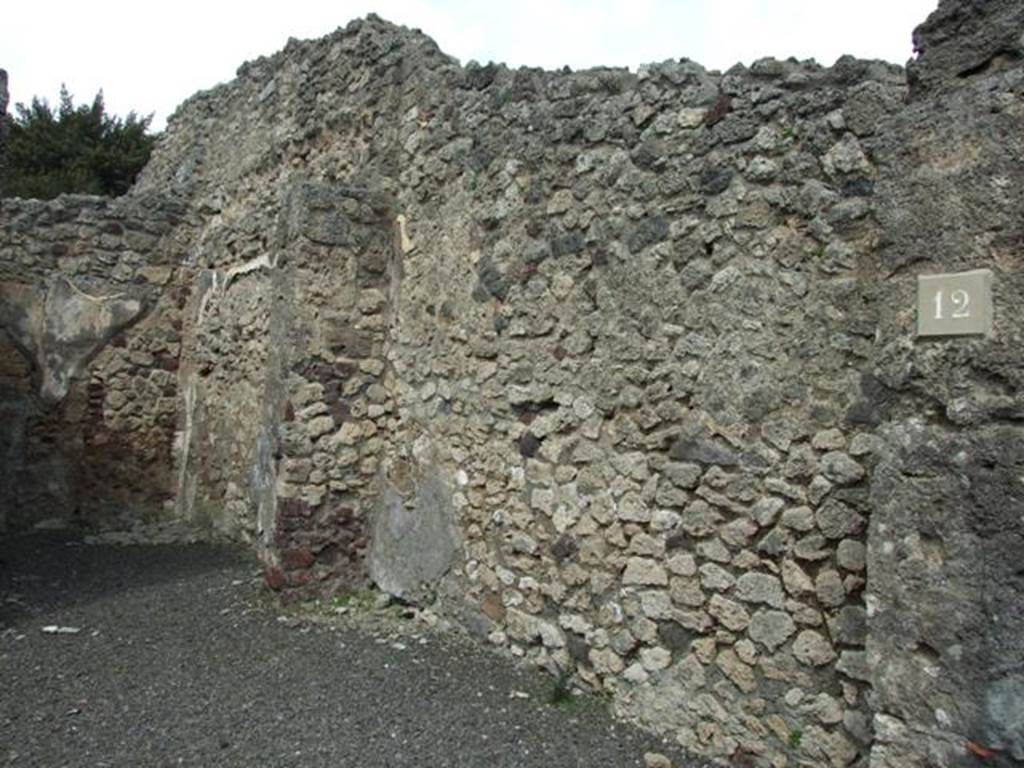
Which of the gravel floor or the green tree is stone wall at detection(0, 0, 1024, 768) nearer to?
the gravel floor

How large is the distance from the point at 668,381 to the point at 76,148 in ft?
55.3

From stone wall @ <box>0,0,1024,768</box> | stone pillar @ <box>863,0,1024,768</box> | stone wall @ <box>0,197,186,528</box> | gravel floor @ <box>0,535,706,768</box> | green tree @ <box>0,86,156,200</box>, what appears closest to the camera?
stone pillar @ <box>863,0,1024,768</box>

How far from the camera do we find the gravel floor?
3.45m

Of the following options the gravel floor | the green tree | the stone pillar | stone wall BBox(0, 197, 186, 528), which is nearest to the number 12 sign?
the stone pillar

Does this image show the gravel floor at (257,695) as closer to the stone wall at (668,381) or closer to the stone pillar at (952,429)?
the stone wall at (668,381)

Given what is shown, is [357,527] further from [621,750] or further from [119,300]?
[119,300]

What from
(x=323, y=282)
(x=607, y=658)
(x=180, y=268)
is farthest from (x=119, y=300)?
(x=607, y=658)

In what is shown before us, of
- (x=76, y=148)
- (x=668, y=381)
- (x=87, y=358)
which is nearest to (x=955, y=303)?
(x=668, y=381)

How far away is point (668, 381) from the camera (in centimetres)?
363

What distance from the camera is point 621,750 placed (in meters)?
3.45

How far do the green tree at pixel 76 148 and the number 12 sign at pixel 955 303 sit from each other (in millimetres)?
16984

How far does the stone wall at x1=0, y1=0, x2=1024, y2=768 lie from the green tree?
36.5 ft

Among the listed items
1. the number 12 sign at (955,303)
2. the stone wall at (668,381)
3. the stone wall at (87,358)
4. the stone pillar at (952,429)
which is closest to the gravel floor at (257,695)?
the stone wall at (668,381)

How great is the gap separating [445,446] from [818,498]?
7.91 feet
